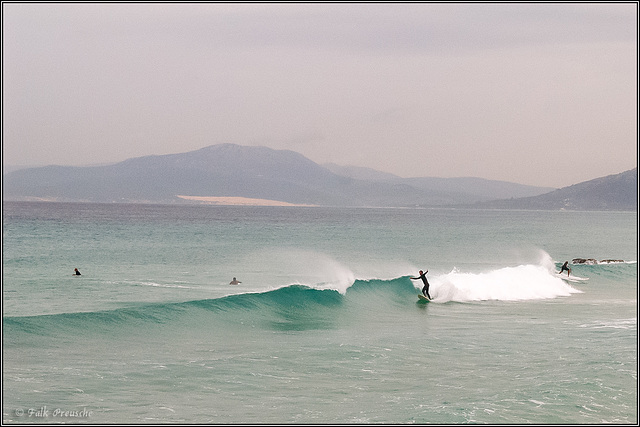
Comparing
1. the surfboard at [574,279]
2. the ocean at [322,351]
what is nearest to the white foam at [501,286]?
the ocean at [322,351]

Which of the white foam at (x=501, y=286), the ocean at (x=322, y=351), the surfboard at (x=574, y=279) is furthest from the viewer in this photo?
the surfboard at (x=574, y=279)

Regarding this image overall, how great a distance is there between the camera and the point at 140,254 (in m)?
53.3

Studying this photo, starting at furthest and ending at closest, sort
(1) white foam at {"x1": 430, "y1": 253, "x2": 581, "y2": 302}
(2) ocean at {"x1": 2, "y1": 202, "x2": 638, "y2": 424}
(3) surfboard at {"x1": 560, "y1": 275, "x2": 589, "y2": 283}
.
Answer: (3) surfboard at {"x1": 560, "y1": 275, "x2": 589, "y2": 283}
(1) white foam at {"x1": 430, "y1": 253, "x2": 581, "y2": 302}
(2) ocean at {"x1": 2, "y1": 202, "x2": 638, "y2": 424}

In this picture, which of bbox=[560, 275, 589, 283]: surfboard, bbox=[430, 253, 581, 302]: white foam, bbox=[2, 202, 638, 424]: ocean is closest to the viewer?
bbox=[2, 202, 638, 424]: ocean

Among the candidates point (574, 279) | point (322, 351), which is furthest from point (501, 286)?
point (322, 351)

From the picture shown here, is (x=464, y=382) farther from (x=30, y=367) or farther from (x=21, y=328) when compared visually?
(x=21, y=328)

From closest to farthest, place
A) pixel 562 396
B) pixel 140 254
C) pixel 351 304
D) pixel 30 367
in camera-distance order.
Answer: pixel 562 396 → pixel 30 367 → pixel 351 304 → pixel 140 254

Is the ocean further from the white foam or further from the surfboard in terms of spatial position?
the surfboard

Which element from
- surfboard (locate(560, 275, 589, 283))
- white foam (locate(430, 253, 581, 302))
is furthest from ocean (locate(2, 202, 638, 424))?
surfboard (locate(560, 275, 589, 283))

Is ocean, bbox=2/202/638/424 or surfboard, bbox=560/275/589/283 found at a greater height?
surfboard, bbox=560/275/589/283

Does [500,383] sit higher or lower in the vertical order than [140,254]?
lower

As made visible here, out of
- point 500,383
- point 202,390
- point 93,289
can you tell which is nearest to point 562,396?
point 500,383

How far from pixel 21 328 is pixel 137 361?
17.3ft

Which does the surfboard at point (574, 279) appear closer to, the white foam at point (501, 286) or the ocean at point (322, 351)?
the ocean at point (322, 351)
